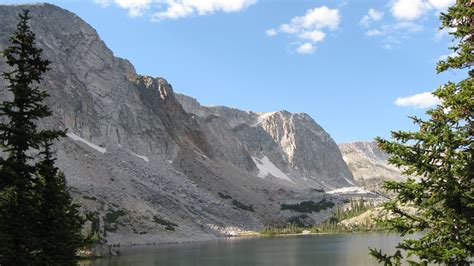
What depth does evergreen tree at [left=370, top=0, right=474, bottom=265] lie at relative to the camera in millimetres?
13422

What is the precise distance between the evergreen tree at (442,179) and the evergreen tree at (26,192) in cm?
1133

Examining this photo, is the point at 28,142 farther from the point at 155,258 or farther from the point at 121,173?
the point at 121,173

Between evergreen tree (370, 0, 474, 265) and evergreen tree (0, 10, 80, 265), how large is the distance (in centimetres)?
1133

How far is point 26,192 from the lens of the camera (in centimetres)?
1622

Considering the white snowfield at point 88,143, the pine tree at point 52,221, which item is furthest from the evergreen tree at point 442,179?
the white snowfield at point 88,143

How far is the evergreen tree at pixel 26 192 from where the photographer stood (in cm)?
1554

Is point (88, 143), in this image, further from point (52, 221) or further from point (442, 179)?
point (442, 179)

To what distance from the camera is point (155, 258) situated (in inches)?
3221

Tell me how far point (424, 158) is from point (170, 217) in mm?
143535

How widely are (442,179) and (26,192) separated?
1393cm

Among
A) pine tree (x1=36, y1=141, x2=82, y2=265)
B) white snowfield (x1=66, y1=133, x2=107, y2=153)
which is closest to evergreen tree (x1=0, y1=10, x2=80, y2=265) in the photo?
pine tree (x1=36, y1=141, x2=82, y2=265)

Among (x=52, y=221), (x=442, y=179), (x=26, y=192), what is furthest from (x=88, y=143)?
(x=442, y=179)

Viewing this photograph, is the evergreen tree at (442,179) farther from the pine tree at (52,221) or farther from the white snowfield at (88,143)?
the white snowfield at (88,143)

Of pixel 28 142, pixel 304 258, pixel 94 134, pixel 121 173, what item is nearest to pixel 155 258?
pixel 304 258
